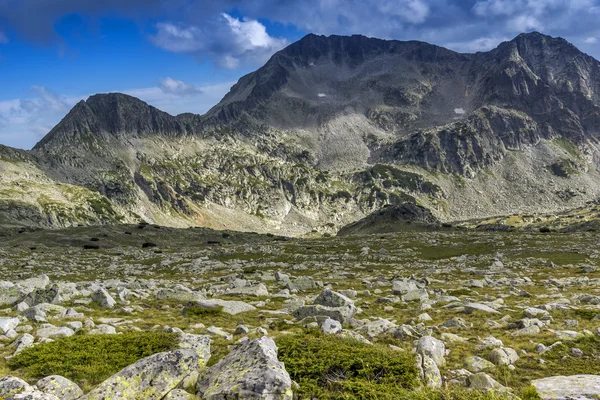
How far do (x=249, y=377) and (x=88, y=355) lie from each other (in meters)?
5.36

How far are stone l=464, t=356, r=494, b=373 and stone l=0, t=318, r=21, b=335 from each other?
1549 centimetres

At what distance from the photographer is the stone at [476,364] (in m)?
10.5

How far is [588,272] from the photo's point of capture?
3375 centimetres

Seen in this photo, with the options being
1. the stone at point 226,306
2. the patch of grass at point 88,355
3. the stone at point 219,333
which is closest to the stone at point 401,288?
the stone at point 226,306

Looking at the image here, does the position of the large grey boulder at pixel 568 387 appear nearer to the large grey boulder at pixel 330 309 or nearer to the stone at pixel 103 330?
the large grey boulder at pixel 330 309

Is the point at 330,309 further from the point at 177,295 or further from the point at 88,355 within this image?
the point at 177,295

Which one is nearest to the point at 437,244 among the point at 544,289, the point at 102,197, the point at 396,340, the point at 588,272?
the point at 588,272

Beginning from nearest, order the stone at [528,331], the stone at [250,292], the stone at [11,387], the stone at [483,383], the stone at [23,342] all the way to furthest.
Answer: the stone at [11,387]
the stone at [483,383]
the stone at [23,342]
the stone at [528,331]
the stone at [250,292]

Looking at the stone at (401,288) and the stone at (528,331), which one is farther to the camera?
the stone at (401,288)

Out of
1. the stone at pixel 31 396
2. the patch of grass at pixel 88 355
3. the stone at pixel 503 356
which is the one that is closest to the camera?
the stone at pixel 31 396

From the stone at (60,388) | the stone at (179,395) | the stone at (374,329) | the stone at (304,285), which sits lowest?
the stone at (304,285)

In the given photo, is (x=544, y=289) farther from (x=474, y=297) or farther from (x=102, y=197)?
(x=102, y=197)

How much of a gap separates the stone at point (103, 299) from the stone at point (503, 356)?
57.5 feet

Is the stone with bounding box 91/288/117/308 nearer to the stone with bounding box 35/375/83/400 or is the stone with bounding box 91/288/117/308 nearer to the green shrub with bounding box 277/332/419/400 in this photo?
the stone with bounding box 35/375/83/400
